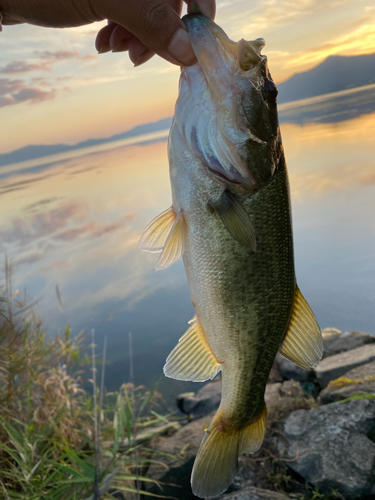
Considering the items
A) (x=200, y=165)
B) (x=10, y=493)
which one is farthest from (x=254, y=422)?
(x=10, y=493)

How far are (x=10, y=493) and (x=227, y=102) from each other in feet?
9.22

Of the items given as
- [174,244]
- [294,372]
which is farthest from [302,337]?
[294,372]

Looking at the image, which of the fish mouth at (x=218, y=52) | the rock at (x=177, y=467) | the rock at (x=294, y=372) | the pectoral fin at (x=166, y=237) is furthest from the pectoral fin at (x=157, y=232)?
the rock at (x=294, y=372)

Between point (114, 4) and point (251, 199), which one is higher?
point (114, 4)

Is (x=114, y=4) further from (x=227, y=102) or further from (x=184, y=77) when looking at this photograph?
(x=227, y=102)

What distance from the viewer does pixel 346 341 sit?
5.46 meters

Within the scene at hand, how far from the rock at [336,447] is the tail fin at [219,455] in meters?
1.80

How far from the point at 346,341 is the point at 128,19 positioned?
484 cm

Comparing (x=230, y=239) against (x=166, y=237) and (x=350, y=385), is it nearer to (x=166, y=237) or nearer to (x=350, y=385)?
(x=166, y=237)

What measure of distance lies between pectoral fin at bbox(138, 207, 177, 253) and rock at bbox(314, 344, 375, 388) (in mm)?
3472

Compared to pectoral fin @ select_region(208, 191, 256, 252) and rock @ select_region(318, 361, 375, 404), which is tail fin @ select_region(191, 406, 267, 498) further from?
rock @ select_region(318, 361, 375, 404)

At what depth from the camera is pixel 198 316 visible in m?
1.72

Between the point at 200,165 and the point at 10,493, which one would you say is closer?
the point at 200,165

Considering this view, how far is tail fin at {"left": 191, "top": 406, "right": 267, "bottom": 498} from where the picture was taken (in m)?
1.66
